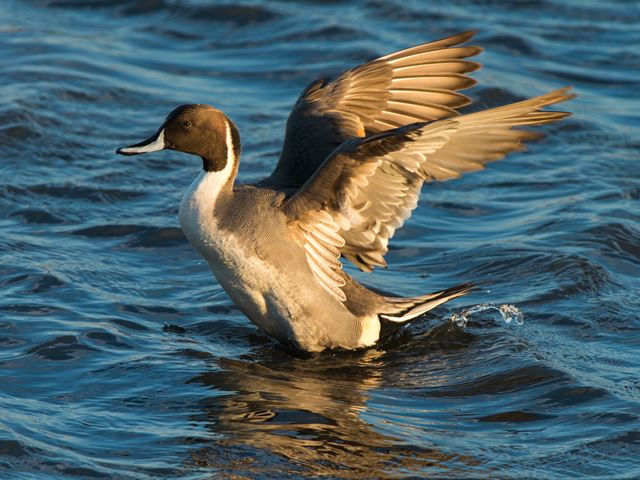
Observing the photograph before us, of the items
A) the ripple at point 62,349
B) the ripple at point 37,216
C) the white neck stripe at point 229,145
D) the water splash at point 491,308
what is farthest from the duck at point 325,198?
the ripple at point 37,216

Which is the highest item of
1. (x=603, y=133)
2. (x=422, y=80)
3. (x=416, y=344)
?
(x=422, y=80)

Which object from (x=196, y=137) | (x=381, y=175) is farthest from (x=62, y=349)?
(x=381, y=175)

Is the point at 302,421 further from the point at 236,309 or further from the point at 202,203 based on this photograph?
the point at 236,309

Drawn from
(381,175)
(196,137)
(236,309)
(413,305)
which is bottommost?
(236,309)

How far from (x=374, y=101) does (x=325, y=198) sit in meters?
1.24

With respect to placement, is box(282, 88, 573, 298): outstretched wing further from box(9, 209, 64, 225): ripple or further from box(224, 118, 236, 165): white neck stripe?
box(9, 209, 64, 225): ripple

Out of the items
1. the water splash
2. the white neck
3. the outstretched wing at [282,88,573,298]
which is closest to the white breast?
the white neck

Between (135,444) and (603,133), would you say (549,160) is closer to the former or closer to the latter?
(603,133)

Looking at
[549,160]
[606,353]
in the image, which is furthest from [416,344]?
[549,160]

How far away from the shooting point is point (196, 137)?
6.95 m

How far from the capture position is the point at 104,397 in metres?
6.38

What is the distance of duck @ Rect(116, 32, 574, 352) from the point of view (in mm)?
6559

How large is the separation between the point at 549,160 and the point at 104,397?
5.44 metres

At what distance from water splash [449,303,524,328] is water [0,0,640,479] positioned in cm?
3
